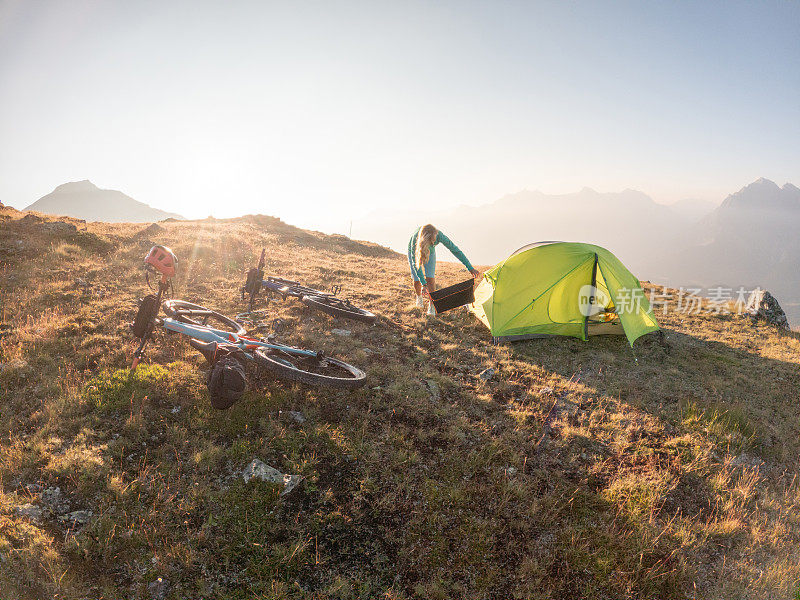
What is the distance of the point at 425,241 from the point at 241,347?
623 centimetres

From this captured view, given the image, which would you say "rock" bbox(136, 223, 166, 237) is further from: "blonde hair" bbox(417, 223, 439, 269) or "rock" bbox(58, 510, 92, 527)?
"rock" bbox(58, 510, 92, 527)

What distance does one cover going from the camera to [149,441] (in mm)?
4980

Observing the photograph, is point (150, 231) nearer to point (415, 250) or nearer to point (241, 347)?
point (415, 250)

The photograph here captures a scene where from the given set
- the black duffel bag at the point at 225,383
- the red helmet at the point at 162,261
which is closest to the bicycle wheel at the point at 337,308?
the red helmet at the point at 162,261

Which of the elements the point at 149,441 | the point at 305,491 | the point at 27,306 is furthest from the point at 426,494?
the point at 27,306

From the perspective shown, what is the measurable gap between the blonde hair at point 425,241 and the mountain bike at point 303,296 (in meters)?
2.36

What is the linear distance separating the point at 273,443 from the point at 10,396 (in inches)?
161

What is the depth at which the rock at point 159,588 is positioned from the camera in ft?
11.2

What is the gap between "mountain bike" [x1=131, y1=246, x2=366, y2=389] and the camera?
5965 millimetres

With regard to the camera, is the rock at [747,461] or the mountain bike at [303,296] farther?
the mountain bike at [303,296]

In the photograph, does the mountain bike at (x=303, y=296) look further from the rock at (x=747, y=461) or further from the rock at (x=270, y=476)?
the rock at (x=747, y=461)

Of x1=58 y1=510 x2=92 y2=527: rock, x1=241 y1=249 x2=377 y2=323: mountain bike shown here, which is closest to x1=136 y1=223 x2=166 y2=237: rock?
x1=241 y1=249 x2=377 y2=323: mountain bike

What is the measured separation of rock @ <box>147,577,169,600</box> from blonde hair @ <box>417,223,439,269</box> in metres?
8.97

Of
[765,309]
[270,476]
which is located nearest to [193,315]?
[270,476]
